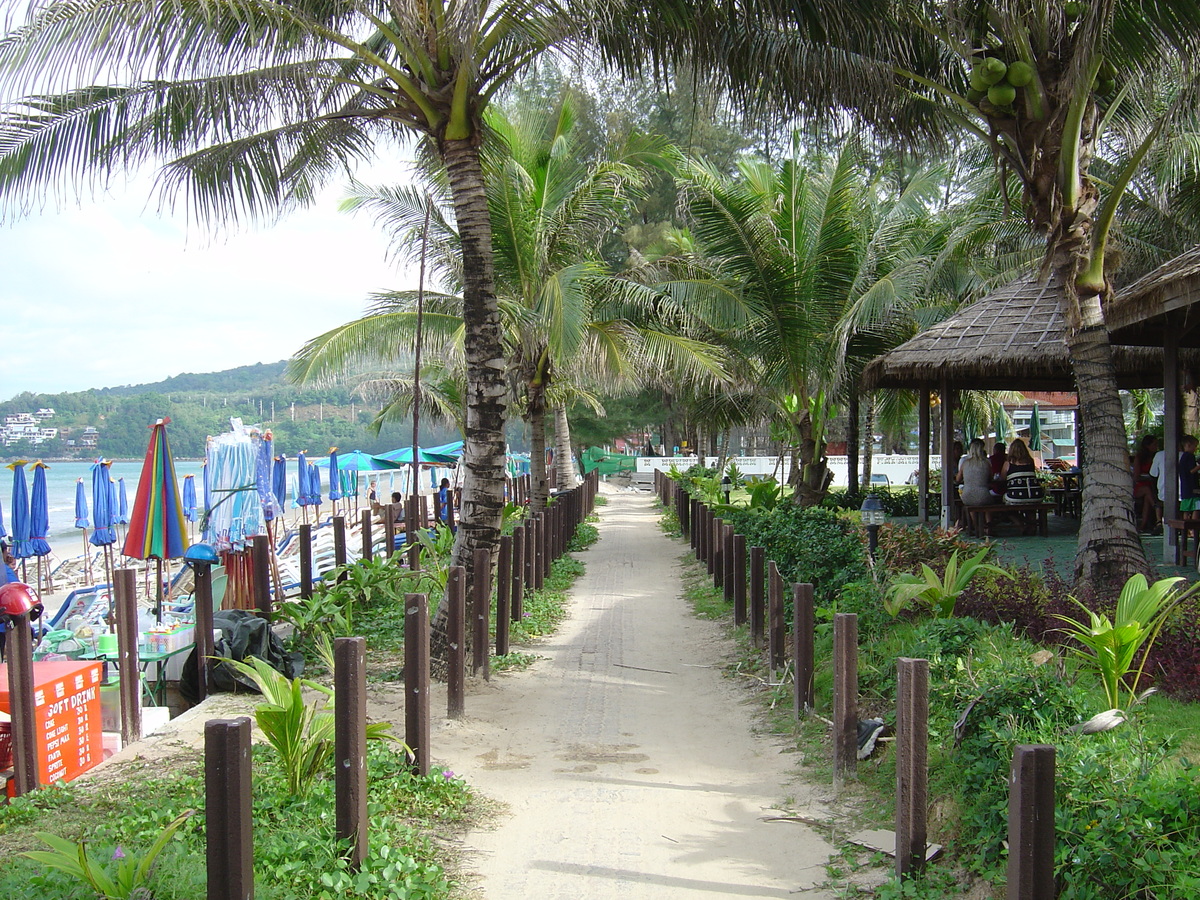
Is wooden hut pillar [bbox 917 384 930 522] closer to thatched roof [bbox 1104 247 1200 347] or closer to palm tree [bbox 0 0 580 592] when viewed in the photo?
thatched roof [bbox 1104 247 1200 347]

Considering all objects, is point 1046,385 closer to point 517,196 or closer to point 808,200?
point 808,200

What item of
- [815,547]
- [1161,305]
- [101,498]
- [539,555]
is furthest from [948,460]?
[101,498]

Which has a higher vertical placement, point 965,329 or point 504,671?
point 965,329

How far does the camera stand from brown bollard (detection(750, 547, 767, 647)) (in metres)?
8.30

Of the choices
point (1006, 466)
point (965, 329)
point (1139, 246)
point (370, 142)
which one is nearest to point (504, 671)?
point (370, 142)

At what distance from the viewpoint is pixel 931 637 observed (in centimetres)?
525

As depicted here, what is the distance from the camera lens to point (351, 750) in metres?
3.97

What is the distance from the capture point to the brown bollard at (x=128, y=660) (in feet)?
19.7

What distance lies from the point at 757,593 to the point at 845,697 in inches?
136

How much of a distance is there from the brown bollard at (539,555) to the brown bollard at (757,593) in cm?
387

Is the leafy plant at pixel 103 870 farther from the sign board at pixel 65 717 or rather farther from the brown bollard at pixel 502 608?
the brown bollard at pixel 502 608

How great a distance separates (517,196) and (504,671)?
666cm

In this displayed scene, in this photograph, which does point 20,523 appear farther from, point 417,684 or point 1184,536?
point 1184,536

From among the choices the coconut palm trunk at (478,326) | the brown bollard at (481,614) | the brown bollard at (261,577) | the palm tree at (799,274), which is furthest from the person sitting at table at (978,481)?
the brown bollard at (261,577)
